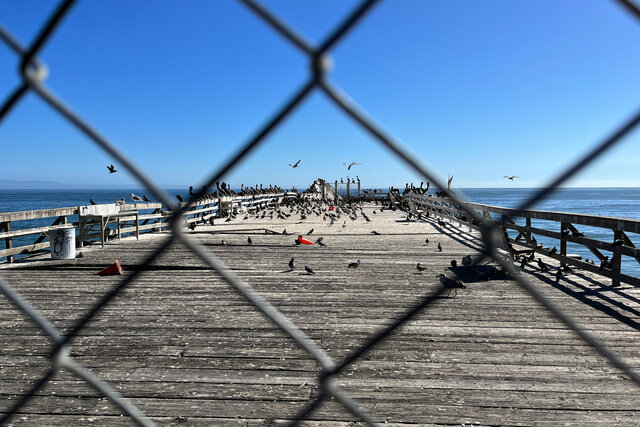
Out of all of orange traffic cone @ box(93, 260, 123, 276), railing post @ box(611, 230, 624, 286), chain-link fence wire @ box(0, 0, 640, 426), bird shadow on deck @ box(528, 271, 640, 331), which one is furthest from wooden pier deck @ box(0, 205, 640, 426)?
chain-link fence wire @ box(0, 0, 640, 426)

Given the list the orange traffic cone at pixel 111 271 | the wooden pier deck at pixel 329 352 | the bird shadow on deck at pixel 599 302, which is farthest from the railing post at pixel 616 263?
the orange traffic cone at pixel 111 271

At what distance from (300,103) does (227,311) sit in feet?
14.9

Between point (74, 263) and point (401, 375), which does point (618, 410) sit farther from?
point (74, 263)

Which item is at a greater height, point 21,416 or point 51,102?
point 51,102

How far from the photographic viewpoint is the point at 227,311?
195 inches

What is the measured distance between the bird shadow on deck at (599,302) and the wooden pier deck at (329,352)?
24mm

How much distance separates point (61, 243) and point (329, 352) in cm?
752

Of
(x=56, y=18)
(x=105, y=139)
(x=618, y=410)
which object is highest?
(x=56, y=18)

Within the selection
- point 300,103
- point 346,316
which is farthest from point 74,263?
point 300,103

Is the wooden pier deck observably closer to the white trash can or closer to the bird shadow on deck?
the bird shadow on deck

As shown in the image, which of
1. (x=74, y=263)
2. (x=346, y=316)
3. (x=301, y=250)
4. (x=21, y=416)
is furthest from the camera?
(x=301, y=250)

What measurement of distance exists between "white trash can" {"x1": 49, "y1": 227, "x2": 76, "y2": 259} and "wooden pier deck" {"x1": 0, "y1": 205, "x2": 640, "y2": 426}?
1874mm

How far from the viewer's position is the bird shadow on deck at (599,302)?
4.61 m

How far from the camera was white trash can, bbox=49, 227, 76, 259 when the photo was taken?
8711 millimetres
